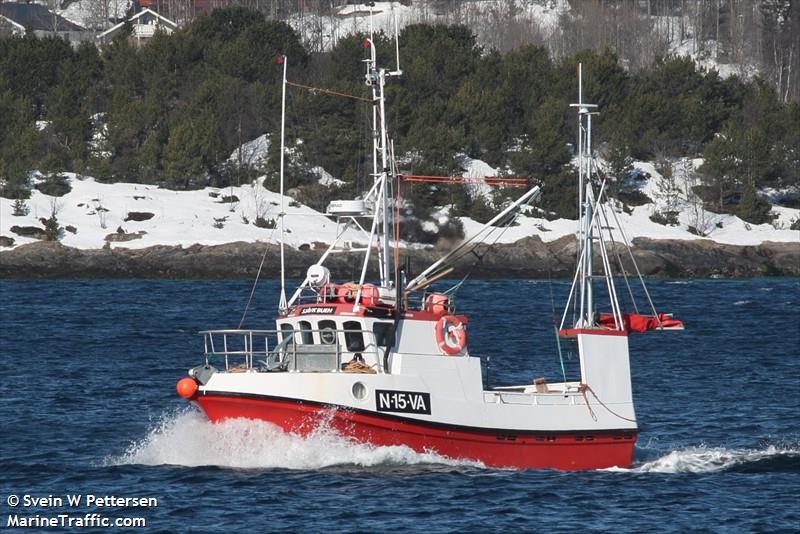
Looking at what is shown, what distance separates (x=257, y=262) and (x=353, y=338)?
53.6 metres

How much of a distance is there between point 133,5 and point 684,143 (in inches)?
3299

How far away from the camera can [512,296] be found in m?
69.1

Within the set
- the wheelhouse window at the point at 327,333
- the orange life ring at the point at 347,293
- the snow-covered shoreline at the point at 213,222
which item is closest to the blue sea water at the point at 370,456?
the wheelhouse window at the point at 327,333

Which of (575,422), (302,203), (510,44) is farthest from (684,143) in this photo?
(575,422)

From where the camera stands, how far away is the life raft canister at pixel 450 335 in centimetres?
2739

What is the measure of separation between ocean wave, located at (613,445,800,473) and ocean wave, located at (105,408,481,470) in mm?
4119

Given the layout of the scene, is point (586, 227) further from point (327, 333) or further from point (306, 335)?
point (306, 335)

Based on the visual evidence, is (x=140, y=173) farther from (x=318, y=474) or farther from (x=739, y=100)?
(x=318, y=474)

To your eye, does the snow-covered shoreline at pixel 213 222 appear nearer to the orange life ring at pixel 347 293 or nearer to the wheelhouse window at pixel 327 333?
the orange life ring at pixel 347 293

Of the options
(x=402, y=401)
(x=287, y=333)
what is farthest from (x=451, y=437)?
(x=287, y=333)

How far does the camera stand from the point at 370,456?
2628 cm

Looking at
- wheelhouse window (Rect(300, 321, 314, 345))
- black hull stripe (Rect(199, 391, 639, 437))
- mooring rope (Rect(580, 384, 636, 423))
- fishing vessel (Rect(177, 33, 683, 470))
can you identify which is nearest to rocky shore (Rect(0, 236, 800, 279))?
fishing vessel (Rect(177, 33, 683, 470))
